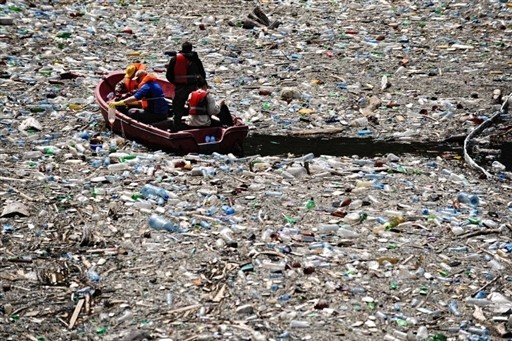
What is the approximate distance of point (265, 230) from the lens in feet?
34.7

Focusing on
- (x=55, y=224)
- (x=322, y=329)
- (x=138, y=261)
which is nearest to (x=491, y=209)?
(x=322, y=329)

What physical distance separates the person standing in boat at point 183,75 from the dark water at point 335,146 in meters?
1.27

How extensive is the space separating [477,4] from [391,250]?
11.9 metres

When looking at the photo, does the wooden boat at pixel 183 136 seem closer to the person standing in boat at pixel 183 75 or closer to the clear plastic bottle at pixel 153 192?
the person standing in boat at pixel 183 75

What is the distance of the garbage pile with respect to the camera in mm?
9039

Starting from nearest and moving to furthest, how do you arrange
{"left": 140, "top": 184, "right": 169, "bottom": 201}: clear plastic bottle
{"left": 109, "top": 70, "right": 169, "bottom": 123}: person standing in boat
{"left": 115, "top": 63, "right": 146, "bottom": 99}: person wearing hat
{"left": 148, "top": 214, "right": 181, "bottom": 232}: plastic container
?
{"left": 148, "top": 214, "right": 181, "bottom": 232}: plastic container
{"left": 140, "top": 184, "right": 169, "bottom": 201}: clear plastic bottle
{"left": 109, "top": 70, "right": 169, "bottom": 123}: person standing in boat
{"left": 115, "top": 63, "right": 146, "bottom": 99}: person wearing hat

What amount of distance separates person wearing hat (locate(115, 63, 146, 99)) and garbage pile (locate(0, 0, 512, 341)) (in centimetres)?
74

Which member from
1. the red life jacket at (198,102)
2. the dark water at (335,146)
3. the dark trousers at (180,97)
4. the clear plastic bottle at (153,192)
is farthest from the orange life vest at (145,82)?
the clear plastic bottle at (153,192)

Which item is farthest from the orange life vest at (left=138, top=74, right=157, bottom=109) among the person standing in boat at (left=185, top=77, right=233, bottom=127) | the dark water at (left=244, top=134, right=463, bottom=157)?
the dark water at (left=244, top=134, right=463, bottom=157)

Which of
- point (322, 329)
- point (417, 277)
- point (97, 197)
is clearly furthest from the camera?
point (97, 197)

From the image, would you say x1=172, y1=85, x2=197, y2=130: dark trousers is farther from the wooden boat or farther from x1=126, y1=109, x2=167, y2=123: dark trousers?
x1=126, y1=109, x2=167, y2=123: dark trousers

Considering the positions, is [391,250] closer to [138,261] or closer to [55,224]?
[138,261]

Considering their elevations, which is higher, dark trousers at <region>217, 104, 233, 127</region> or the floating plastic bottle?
dark trousers at <region>217, 104, 233, 127</region>

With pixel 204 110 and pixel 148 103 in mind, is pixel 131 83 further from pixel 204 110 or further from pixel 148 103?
pixel 204 110
